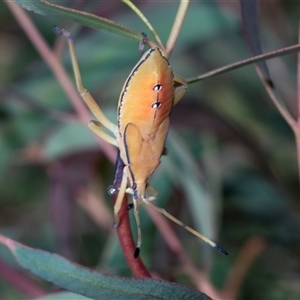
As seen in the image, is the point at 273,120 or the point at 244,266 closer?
the point at 244,266

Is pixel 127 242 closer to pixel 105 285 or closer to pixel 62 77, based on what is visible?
pixel 105 285

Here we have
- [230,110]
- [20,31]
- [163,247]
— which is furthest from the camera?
[20,31]

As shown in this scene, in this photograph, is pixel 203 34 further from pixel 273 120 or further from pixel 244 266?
pixel 244 266

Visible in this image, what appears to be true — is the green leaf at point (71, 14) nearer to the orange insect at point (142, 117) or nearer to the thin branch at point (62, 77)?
the orange insect at point (142, 117)

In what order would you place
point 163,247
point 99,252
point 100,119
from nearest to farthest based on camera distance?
1. point 100,119
2. point 163,247
3. point 99,252

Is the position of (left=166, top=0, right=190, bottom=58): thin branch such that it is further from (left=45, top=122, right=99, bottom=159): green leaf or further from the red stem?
(left=45, top=122, right=99, bottom=159): green leaf

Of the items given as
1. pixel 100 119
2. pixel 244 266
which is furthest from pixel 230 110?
pixel 100 119

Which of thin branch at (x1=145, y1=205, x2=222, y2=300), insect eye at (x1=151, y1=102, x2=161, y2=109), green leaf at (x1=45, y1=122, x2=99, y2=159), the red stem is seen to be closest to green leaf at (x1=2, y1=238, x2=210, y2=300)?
the red stem
